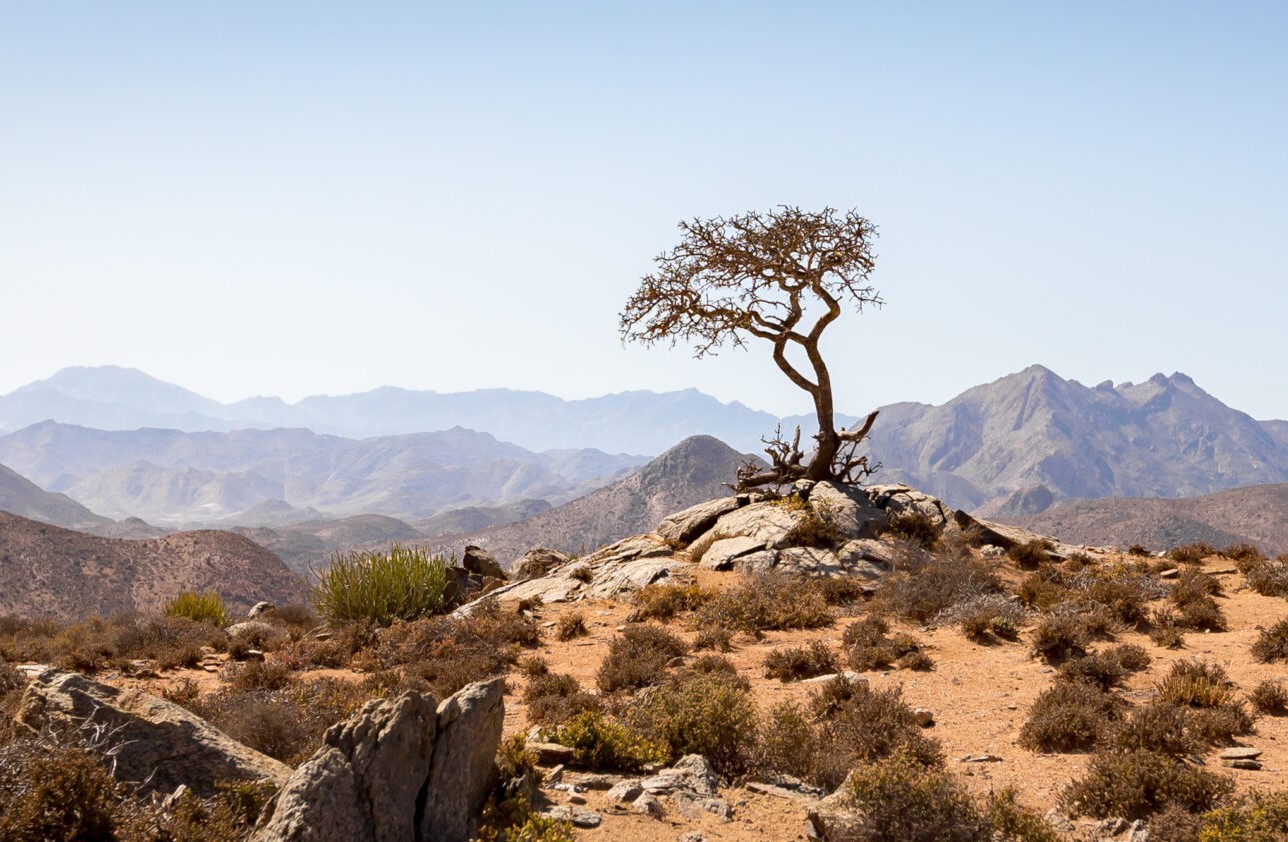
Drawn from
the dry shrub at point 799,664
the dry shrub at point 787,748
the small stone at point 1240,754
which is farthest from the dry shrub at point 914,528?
the dry shrub at point 787,748

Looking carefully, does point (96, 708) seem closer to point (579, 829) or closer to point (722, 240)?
point (579, 829)

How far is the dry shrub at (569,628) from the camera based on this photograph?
1491cm

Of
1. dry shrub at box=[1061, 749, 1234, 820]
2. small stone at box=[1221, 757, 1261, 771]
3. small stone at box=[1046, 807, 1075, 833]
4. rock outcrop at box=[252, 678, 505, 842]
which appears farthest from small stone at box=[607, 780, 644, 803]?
small stone at box=[1221, 757, 1261, 771]

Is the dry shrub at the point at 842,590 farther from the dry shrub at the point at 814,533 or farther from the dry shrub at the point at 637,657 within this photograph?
the dry shrub at the point at 637,657

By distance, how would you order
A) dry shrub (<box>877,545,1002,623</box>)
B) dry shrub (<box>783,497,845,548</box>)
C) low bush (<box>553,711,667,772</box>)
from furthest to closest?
1. dry shrub (<box>783,497,845,548</box>)
2. dry shrub (<box>877,545,1002,623</box>)
3. low bush (<box>553,711,667,772</box>)

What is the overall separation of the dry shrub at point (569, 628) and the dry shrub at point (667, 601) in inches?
38.6

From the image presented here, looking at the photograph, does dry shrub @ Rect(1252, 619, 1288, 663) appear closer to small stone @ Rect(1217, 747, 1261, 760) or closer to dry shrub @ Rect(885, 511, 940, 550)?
small stone @ Rect(1217, 747, 1261, 760)

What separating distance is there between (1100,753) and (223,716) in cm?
903

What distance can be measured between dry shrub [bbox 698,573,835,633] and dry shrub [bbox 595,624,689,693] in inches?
54.9

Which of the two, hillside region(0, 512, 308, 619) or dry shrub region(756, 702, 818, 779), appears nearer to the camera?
dry shrub region(756, 702, 818, 779)

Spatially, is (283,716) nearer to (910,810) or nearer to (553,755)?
(553,755)

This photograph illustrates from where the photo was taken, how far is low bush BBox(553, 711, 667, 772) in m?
7.55

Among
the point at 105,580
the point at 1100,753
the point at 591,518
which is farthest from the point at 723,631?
the point at 591,518

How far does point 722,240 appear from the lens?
70.7 ft
